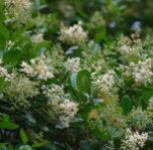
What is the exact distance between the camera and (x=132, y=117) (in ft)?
3.26

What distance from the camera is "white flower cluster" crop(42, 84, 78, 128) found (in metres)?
1.03

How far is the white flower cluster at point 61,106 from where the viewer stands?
1026 mm

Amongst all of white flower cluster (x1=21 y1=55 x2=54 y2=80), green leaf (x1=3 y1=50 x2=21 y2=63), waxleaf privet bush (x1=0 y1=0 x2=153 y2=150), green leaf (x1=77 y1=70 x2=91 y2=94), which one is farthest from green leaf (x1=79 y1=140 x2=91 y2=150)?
green leaf (x1=3 y1=50 x2=21 y2=63)

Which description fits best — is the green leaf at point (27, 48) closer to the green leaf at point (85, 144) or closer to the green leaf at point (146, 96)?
the green leaf at point (85, 144)

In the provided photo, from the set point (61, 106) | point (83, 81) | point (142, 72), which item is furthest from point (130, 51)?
point (61, 106)

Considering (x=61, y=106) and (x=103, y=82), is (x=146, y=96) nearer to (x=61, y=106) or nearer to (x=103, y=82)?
(x=103, y=82)

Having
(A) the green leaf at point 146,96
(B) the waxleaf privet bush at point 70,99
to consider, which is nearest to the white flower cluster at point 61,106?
(B) the waxleaf privet bush at point 70,99

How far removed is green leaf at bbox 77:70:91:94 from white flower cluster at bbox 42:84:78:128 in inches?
3.3

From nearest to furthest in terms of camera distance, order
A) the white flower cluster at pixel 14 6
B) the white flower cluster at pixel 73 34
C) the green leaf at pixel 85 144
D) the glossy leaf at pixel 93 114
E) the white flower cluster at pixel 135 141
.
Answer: the white flower cluster at pixel 14 6 → the white flower cluster at pixel 135 141 → the green leaf at pixel 85 144 → the glossy leaf at pixel 93 114 → the white flower cluster at pixel 73 34

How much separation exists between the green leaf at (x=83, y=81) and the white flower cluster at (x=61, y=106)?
0.08 m

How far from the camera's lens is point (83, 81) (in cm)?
105

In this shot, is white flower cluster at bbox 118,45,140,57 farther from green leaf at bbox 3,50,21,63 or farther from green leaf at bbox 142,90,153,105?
green leaf at bbox 3,50,21,63

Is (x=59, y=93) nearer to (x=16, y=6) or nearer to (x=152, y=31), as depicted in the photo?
(x=16, y=6)

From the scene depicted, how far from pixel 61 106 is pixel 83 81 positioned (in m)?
0.15
